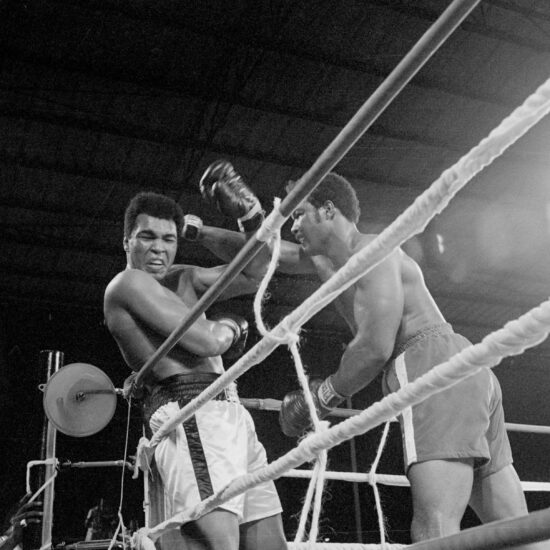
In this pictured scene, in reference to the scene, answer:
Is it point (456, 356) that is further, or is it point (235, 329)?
point (235, 329)

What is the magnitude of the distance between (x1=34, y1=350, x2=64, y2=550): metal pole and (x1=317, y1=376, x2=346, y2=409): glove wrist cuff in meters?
1.51

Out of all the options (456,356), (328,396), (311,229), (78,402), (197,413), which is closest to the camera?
(456,356)

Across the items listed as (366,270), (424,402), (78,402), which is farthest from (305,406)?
(78,402)

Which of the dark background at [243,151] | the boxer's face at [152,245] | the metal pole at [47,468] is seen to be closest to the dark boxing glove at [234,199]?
the boxer's face at [152,245]

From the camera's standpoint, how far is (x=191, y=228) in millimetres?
2332

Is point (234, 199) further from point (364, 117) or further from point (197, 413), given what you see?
point (364, 117)

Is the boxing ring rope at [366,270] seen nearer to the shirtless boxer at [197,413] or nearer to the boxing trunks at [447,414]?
the shirtless boxer at [197,413]

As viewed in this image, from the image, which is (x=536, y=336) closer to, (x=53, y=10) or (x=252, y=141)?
(x=53, y=10)

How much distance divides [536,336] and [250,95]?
5220mm

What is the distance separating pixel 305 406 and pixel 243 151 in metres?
4.64

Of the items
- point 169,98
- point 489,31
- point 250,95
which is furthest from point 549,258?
point 169,98

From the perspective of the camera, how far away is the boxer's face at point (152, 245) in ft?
6.86

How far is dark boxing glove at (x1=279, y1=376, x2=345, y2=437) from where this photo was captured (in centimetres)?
183

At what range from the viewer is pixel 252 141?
20.3 feet
